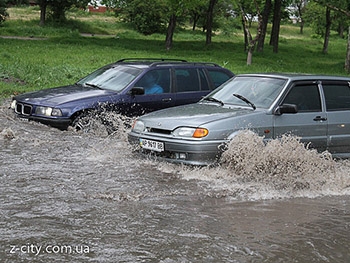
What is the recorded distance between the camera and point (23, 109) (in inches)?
416

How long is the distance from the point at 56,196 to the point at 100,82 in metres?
5.16

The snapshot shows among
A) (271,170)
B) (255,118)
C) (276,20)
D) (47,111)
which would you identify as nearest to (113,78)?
(47,111)

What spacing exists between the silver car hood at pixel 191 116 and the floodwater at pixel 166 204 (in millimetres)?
533

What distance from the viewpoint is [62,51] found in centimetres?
2955

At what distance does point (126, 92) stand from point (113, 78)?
735mm

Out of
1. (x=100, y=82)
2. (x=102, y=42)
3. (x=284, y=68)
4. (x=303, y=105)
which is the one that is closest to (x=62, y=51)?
(x=102, y=42)

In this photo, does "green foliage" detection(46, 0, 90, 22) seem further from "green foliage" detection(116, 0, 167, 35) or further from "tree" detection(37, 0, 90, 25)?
"green foliage" detection(116, 0, 167, 35)

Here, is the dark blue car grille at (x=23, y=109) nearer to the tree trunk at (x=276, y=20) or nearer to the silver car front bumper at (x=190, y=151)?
the silver car front bumper at (x=190, y=151)

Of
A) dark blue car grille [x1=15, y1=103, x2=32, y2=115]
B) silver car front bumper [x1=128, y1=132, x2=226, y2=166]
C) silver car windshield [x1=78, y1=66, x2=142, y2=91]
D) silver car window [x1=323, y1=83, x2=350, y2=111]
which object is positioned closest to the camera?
silver car front bumper [x1=128, y1=132, x2=226, y2=166]

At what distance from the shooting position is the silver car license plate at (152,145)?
796cm

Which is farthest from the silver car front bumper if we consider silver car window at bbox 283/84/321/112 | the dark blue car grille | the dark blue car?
the dark blue car grille

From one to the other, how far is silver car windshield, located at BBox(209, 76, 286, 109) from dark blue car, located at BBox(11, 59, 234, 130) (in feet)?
6.43

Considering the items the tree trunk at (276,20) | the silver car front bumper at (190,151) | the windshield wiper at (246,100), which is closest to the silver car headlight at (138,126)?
the silver car front bumper at (190,151)

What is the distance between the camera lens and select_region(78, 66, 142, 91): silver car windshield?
435 inches
